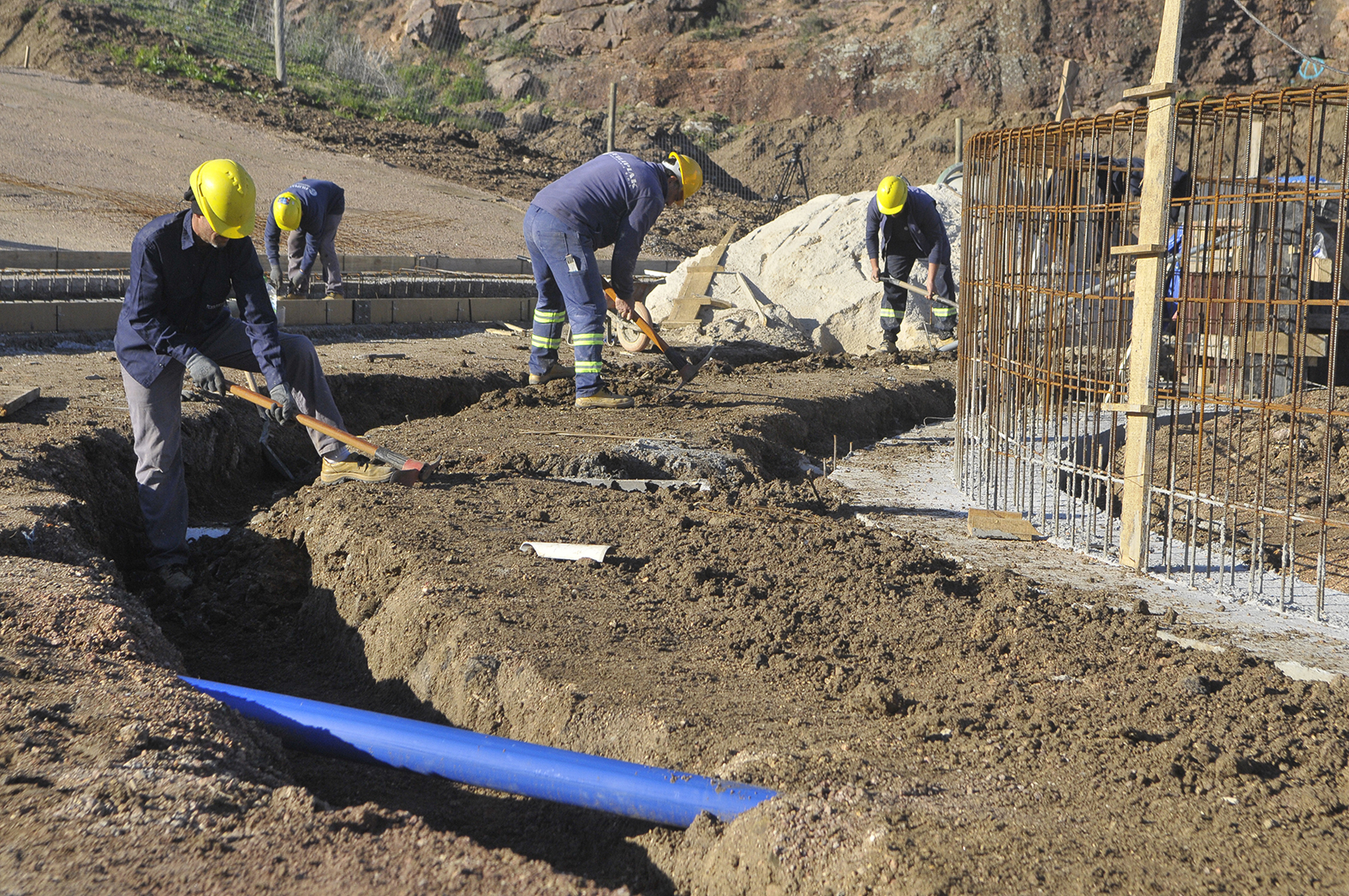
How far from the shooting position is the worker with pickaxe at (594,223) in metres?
6.36

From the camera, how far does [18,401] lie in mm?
5555

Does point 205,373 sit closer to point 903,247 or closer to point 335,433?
point 335,433

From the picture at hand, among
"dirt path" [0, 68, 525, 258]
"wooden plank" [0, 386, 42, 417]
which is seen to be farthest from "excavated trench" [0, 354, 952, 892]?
"dirt path" [0, 68, 525, 258]

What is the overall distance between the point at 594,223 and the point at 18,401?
10.6 feet

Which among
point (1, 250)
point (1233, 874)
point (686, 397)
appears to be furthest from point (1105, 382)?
point (1, 250)

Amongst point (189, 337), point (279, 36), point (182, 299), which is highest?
point (279, 36)

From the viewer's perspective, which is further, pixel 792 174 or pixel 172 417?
pixel 792 174

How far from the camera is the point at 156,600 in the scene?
420cm

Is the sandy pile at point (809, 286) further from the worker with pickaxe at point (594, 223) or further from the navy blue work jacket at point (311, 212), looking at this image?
the worker with pickaxe at point (594, 223)

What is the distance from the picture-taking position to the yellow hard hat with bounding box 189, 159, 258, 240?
13.4 feet

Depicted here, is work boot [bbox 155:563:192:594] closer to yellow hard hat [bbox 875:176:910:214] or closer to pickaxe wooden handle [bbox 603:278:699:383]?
pickaxe wooden handle [bbox 603:278:699:383]

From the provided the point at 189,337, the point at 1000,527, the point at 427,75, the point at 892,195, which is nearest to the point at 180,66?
the point at 427,75

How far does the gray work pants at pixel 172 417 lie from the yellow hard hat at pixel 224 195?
0.54 m

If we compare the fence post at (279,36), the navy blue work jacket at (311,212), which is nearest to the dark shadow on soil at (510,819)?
the navy blue work jacket at (311,212)
